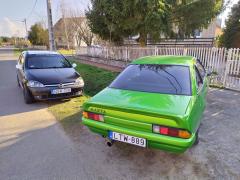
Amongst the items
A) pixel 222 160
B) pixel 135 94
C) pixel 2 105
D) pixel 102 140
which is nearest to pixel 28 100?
pixel 2 105

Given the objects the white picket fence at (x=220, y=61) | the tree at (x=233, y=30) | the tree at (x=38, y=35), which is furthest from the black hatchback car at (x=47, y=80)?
the tree at (x=38, y=35)

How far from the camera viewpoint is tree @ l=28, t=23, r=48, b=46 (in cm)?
4375

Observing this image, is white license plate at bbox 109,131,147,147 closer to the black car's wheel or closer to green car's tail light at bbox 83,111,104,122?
green car's tail light at bbox 83,111,104,122

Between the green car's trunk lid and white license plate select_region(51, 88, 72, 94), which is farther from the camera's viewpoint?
white license plate select_region(51, 88, 72, 94)

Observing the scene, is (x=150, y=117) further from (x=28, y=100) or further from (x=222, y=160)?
(x=28, y=100)

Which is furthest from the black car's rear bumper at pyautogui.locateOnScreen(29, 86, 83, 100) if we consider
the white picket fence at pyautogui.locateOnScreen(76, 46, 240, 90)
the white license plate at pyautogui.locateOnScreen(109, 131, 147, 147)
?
the white picket fence at pyautogui.locateOnScreen(76, 46, 240, 90)

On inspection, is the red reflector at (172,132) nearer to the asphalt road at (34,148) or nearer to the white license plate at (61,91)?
the asphalt road at (34,148)

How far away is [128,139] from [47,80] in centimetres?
377

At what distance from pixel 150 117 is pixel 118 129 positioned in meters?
0.54

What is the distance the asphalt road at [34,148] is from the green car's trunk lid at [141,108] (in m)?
0.93

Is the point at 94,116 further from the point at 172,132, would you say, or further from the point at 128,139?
the point at 172,132

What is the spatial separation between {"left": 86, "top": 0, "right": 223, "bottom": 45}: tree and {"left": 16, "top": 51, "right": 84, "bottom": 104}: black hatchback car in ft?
17.4

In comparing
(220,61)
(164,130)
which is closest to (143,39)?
(220,61)

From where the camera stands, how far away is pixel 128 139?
2713mm
